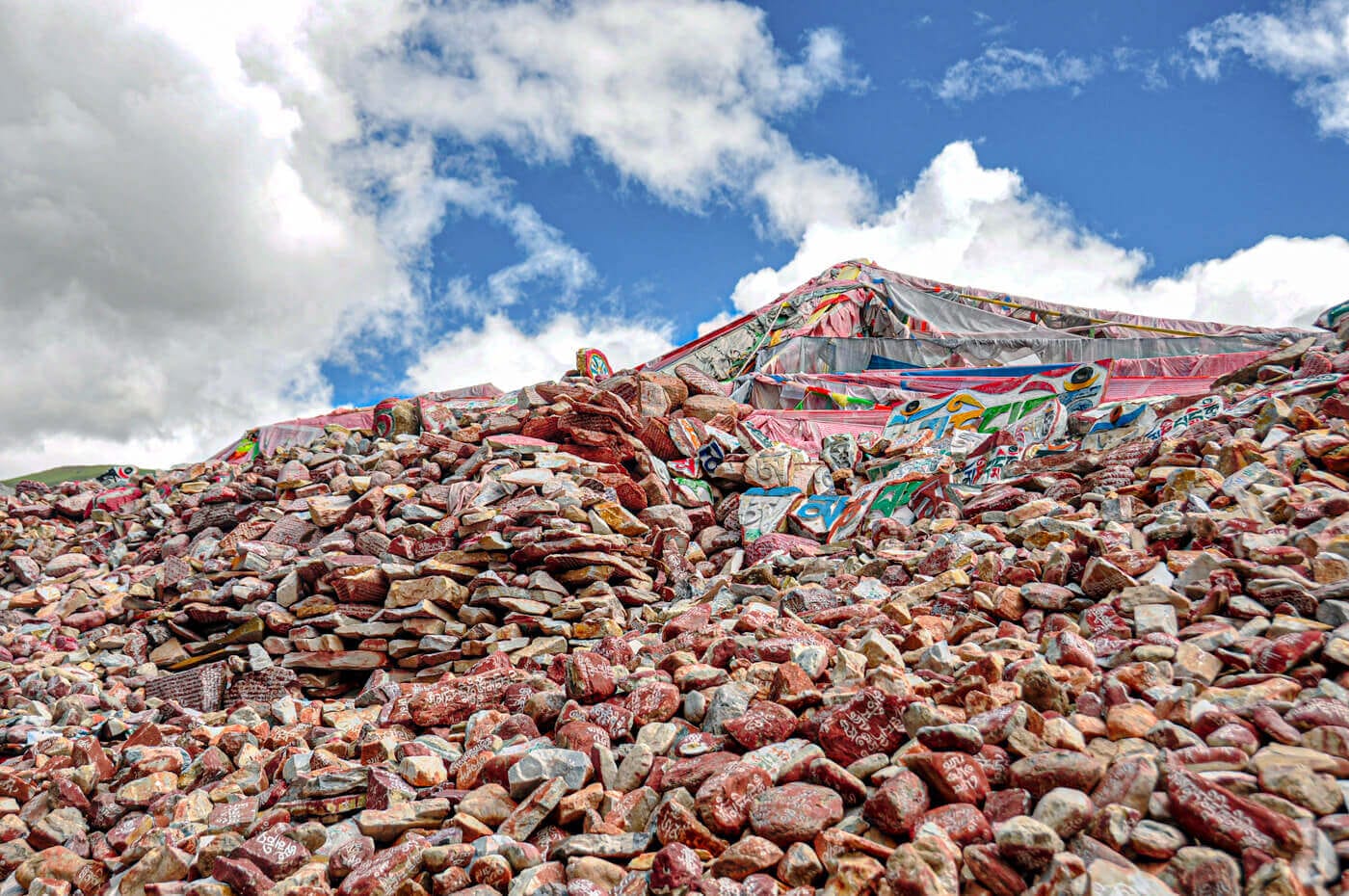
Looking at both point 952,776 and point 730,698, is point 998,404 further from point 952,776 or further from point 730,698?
point 952,776

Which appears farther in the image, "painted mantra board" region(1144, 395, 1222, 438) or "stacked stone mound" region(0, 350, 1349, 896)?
"painted mantra board" region(1144, 395, 1222, 438)

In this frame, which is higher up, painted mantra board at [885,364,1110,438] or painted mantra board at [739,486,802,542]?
painted mantra board at [885,364,1110,438]

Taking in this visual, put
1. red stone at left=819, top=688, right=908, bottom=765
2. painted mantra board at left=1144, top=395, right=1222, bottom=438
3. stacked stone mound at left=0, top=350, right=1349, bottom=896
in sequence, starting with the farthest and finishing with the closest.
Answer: painted mantra board at left=1144, top=395, right=1222, bottom=438
red stone at left=819, top=688, right=908, bottom=765
stacked stone mound at left=0, top=350, right=1349, bottom=896

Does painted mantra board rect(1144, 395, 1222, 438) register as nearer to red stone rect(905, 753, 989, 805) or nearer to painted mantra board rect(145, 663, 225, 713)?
red stone rect(905, 753, 989, 805)

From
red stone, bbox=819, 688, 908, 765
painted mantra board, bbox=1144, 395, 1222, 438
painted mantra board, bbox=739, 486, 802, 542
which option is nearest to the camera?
red stone, bbox=819, 688, 908, 765

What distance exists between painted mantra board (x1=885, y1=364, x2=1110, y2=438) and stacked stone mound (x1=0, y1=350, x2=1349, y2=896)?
411 cm

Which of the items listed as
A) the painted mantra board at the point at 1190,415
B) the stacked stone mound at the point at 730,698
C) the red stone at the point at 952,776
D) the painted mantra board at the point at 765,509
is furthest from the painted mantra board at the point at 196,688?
the painted mantra board at the point at 1190,415

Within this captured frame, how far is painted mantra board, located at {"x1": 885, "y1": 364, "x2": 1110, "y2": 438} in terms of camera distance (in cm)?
1094

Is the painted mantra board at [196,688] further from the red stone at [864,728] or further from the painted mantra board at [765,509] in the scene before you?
the red stone at [864,728]

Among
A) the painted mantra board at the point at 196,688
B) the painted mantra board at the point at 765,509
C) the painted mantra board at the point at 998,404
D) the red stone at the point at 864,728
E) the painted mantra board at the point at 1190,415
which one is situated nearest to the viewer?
the red stone at the point at 864,728

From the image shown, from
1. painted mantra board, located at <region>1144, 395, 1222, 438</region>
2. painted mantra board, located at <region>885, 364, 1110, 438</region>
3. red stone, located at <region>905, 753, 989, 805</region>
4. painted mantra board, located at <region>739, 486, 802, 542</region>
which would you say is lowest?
red stone, located at <region>905, 753, 989, 805</region>

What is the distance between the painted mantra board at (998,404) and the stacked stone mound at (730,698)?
4.11 m

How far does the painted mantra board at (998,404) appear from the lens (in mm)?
10938

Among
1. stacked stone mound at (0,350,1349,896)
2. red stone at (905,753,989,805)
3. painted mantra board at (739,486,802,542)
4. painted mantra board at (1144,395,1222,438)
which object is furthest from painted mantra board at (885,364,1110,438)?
red stone at (905,753,989,805)
